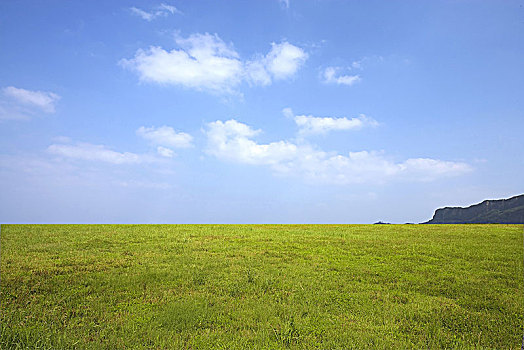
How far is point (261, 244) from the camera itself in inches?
835

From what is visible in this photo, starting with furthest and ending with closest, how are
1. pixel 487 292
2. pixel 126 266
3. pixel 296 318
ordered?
pixel 126 266 < pixel 487 292 < pixel 296 318

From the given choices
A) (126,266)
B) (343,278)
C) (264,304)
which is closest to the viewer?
(264,304)

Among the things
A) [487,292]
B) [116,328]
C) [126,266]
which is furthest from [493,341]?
[126,266]

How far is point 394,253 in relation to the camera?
18.4 m

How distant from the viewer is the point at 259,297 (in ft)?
35.5

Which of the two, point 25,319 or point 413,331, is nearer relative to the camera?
point 413,331

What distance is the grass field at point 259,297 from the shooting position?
8008mm

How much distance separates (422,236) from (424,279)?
45.9ft

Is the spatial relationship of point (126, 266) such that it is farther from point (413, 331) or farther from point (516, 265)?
point (516, 265)

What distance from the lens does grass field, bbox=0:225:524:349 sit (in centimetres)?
801

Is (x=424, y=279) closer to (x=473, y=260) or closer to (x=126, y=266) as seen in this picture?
(x=473, y=260)

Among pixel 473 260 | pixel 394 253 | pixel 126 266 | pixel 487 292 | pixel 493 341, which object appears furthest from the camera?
pixel 394 253

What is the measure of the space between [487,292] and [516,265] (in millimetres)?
6010


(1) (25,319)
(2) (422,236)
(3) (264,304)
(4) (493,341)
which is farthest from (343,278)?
(2) (422,236)
